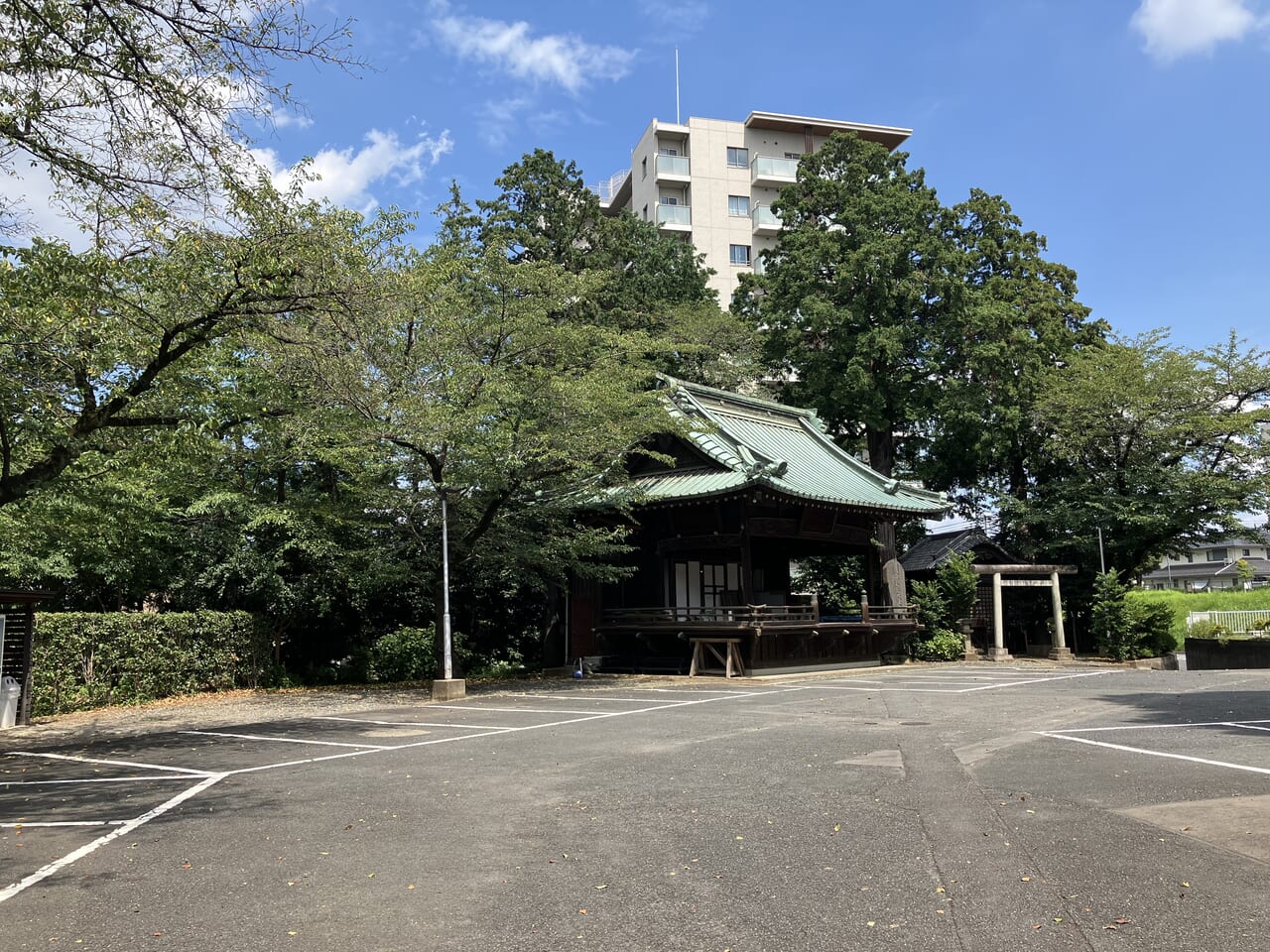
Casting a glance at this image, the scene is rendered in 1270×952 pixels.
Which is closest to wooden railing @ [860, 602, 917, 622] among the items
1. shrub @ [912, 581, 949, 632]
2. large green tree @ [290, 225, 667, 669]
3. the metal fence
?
shrub @ [912, 581, 949, 632]

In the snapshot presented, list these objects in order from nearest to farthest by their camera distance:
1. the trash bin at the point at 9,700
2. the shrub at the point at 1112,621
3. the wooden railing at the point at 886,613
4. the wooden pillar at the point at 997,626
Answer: the trash bin at the point at 9,700, the wooden railing at the point at 886,613, the shrub at the point at 1112,621, the wooden pillar at the point at 997,626

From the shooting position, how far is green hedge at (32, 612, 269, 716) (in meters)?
15.6

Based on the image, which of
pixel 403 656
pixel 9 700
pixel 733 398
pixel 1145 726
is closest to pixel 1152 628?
pixel 733 398

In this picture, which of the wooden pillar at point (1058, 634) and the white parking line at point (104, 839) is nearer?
the white parking line at point (104, 839)

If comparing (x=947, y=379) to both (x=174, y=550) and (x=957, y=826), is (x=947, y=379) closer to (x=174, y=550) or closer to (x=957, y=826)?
Result: (x=174, y=550)

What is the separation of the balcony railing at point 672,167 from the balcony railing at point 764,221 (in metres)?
4.78

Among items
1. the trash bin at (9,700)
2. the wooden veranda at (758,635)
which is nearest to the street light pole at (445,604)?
the trash bin at (9,700)

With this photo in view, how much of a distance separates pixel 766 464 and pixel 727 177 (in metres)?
36.9

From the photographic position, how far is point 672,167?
2117 inches

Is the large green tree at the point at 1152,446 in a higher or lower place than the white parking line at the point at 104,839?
higher

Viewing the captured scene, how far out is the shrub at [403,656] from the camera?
24062mm

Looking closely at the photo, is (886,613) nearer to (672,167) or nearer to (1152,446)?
(1152,446)

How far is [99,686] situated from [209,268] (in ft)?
34.6

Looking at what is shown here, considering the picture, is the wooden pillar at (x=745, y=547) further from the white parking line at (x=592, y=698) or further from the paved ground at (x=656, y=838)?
the paved ground at (x=656, y=838)
